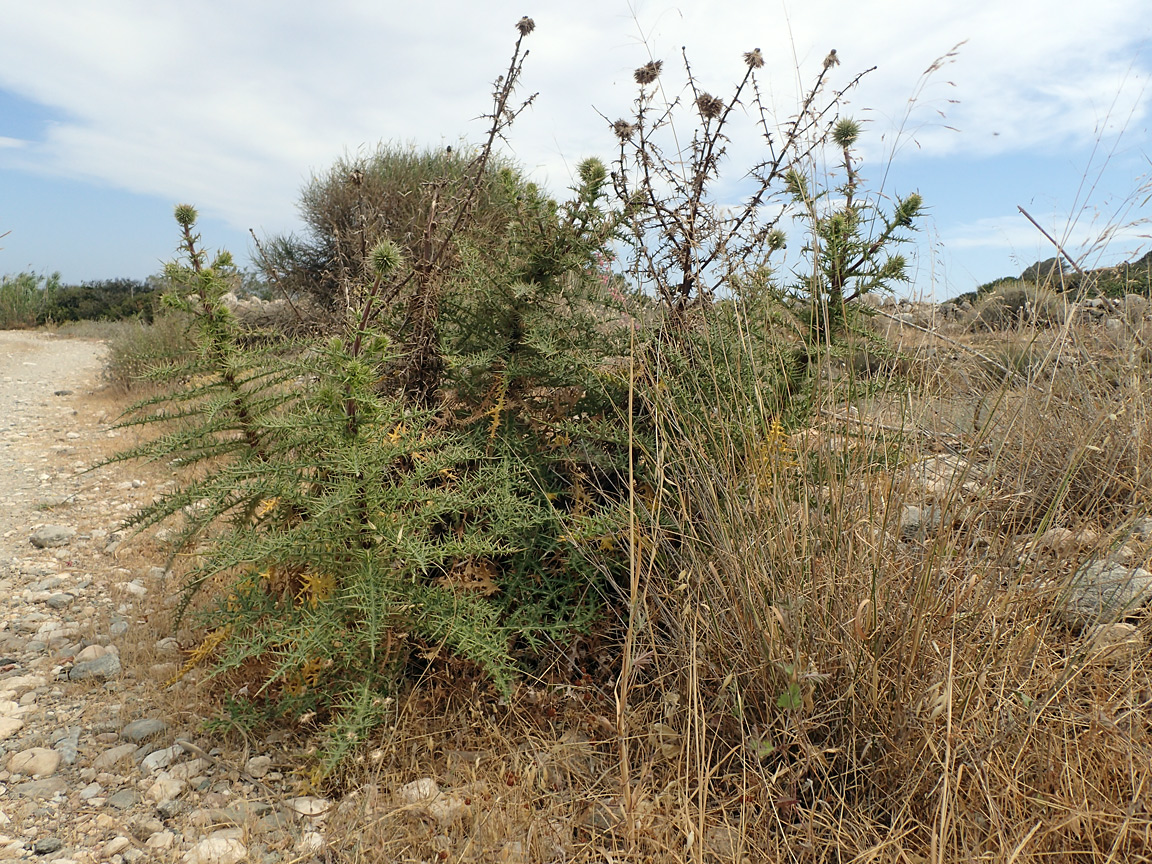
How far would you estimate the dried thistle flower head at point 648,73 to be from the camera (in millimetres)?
2781

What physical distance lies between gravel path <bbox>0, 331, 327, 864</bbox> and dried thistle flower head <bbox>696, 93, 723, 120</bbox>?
7.48ft

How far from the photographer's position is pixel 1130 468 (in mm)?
A: 2900

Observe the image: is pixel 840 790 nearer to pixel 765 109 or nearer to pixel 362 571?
pixel 362 571

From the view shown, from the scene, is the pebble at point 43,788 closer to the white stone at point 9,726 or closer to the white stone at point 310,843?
the white stone at point 9,726

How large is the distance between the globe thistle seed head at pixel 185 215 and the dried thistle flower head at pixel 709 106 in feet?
6.06

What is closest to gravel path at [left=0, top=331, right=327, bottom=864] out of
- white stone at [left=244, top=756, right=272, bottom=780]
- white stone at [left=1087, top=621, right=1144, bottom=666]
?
white stone at [left=244, top=756, right=272, bottom=780]

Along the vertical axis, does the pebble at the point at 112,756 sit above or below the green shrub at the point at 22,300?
below

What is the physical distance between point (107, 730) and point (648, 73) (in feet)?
9.54

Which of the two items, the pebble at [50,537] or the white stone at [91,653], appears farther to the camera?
the pebble at [50,537]

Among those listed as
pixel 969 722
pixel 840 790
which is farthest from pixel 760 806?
pixel 969 722

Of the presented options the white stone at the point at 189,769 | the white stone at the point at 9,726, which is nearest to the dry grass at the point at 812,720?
the white stone at the point at 189,769

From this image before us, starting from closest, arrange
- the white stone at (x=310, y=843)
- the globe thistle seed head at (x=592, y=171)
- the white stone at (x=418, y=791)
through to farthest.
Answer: the white stone at (x=310, y=843), the white stone at (x=418, y=791), the globe thistle seed head at (x=592, y=171)

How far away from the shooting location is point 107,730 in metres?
2.31

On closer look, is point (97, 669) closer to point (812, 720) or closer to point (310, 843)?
point (310, 843)
